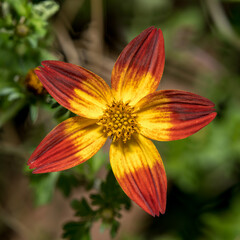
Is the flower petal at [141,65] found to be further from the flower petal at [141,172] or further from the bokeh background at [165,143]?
the bokeh background at [165,143]

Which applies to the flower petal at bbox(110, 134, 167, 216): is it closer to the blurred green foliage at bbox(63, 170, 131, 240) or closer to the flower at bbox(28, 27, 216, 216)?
the flower at bbox(28, 27, 216, 216)

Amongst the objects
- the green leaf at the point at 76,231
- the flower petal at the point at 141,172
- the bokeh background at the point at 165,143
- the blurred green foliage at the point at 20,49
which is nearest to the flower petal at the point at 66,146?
the flower petal at the point at 141,172

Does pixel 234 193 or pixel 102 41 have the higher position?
pixel 102 41

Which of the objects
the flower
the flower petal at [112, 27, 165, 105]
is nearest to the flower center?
the flower

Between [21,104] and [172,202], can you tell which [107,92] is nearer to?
[21,104]

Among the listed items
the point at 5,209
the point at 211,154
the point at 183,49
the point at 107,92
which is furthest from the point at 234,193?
the point at 5,209

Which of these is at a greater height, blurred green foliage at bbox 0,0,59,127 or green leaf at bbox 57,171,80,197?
blurred green foliage at bbox 0,0,59,127

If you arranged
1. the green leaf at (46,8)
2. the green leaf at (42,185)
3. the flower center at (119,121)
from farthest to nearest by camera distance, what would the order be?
1. the green leaf at (42,185)
2. the green leaf at (46,8)
3. the flower center at (119,121)
